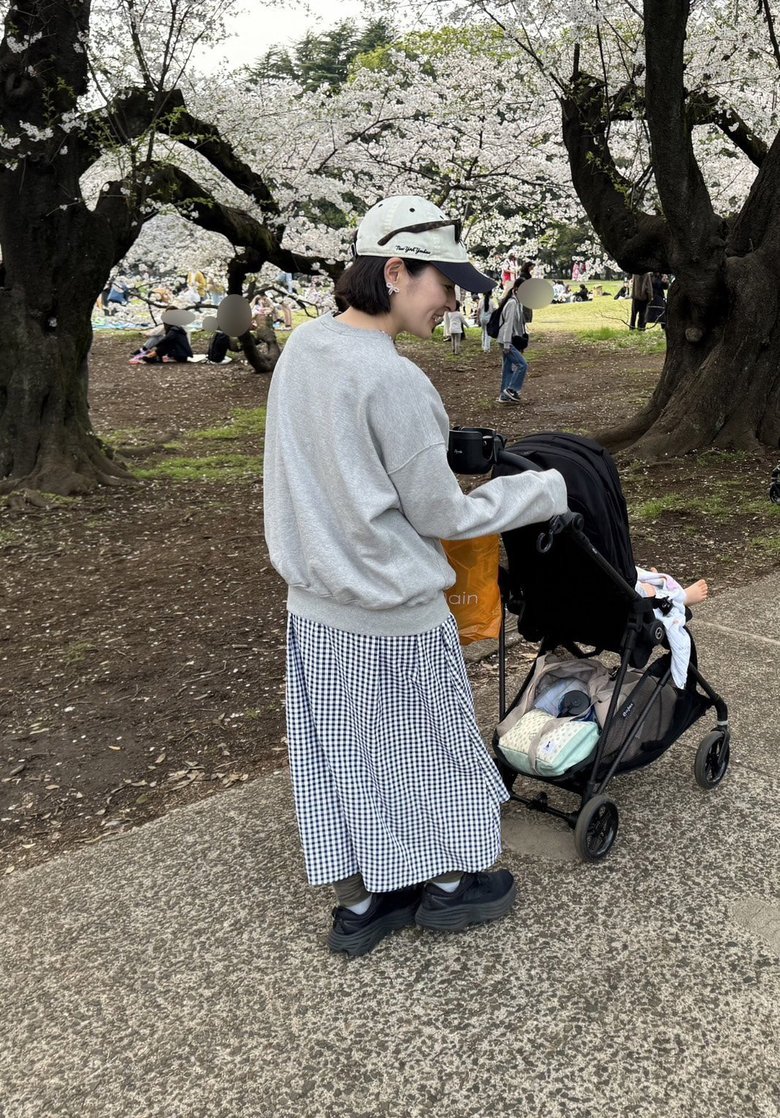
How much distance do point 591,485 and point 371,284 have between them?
813 millimetres

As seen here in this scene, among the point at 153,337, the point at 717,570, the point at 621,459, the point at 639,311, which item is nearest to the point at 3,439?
the point at 621,459

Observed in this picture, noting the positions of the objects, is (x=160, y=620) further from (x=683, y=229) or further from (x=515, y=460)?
(x=683, y=229)

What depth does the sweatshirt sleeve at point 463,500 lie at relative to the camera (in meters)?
2.08

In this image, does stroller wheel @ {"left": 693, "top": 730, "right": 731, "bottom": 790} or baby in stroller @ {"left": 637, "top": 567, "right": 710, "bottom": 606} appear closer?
baby in stroller @ {"left": 637, "top": 567, "right": 710, "bottom": 606}

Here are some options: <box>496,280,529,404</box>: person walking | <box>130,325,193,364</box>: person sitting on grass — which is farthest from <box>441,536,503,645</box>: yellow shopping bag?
<box>130,325,193,364</box>: person sitting on grass

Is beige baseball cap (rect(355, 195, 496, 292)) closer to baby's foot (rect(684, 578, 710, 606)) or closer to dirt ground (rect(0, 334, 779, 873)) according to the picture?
baby's foot (rect(684, 578, 710, 606))

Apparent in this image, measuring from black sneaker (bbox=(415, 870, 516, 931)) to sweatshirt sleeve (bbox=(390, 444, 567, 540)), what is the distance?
94cm

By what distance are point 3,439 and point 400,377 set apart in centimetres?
712

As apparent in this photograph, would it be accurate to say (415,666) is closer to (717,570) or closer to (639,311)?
(717,570)

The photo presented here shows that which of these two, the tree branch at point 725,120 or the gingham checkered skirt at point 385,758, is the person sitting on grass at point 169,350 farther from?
the gingham checkered skirt at point 385,758

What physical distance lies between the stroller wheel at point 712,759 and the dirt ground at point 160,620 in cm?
151

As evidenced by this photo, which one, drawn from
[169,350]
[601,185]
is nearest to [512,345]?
[601,185]

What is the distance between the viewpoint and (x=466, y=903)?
96.6 inches

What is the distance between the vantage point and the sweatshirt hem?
7.33 ft
